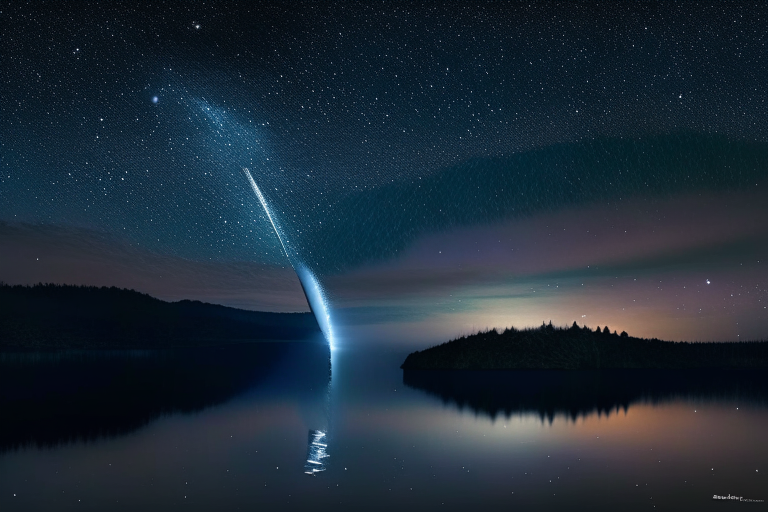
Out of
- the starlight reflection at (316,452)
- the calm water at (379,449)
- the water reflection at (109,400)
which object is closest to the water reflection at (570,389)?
the calm water at (379,449)

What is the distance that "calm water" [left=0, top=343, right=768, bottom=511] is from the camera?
51.6 feet

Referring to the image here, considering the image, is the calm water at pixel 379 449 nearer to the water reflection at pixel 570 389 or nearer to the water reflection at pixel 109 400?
the water reflection at pixel 109 400

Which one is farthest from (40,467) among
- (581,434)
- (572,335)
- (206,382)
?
(572,335)

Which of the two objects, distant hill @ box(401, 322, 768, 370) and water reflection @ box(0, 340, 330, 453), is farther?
distant hill @ box(401, 322, 768, 370)

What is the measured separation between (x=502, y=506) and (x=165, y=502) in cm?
754

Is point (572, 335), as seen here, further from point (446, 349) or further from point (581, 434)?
point (581, 434)

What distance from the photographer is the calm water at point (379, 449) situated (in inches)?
619

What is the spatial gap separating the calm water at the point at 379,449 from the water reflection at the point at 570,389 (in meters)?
0.37

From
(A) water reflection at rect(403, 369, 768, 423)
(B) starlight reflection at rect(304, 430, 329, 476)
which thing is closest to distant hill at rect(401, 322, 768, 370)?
(A) water reflection at rect(403, 369, 768, 423)

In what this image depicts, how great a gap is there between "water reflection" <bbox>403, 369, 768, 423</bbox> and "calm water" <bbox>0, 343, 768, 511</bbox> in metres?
0.37

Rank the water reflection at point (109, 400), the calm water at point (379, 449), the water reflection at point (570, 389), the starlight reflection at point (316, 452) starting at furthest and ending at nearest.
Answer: the water reflection at point (570, 389)
the water reflection at point (109, 400)
the starlight reflection at point (316, 452)
the calm water at point (379, 449)

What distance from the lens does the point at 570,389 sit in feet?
146

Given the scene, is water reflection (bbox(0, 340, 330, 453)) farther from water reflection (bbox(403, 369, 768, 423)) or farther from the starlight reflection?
water reflection (bbox(403, 369, 768, 423))

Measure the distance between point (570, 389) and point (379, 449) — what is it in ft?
85.4
